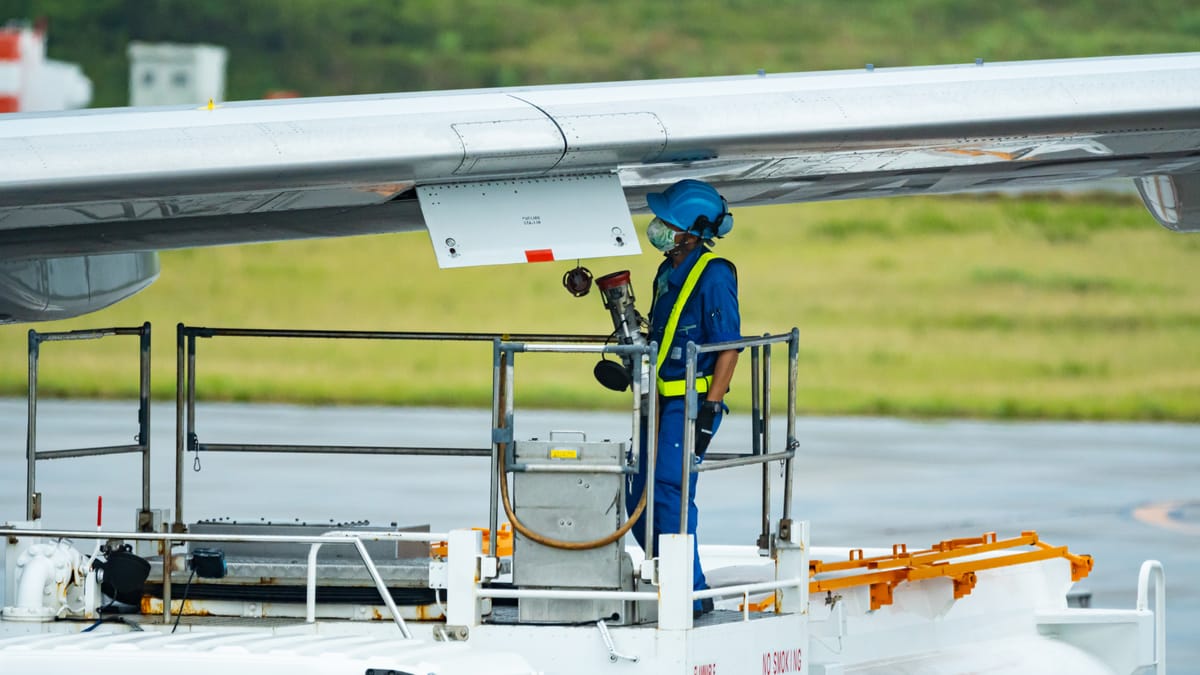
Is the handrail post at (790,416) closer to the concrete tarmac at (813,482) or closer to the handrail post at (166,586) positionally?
the handrail post at (166,586)

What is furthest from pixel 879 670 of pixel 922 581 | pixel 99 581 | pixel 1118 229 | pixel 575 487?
pixel 1118 229

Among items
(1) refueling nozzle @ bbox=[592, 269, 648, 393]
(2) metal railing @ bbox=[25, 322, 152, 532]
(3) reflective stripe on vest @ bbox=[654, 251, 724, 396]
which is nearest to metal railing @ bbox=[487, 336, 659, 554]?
(1) refueling nozzle @ bbox=[592, 269, 648, 393]

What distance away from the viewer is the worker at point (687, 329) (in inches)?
295

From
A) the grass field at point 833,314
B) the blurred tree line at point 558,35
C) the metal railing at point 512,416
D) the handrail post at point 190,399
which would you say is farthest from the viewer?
the blurred tree line at point 558,35

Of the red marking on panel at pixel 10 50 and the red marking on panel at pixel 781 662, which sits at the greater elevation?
the red marking on panel at pixel 10 50

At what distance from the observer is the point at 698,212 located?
25.2 feet

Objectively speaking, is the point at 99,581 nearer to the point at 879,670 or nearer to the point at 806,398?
the point at 879,670

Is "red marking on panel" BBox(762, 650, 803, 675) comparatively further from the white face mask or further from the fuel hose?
the white face mask

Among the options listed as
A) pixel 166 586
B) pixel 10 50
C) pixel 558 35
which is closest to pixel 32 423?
pixel 166 586

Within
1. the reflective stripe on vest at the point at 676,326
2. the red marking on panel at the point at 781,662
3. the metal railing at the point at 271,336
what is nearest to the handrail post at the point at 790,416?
the reflective stripe on vest at the point at 676,326

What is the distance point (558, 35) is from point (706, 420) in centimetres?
6937

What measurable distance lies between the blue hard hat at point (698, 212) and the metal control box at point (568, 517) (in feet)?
4.12

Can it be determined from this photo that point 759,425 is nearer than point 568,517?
No

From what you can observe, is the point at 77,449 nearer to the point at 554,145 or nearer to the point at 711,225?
the point at 554,145
